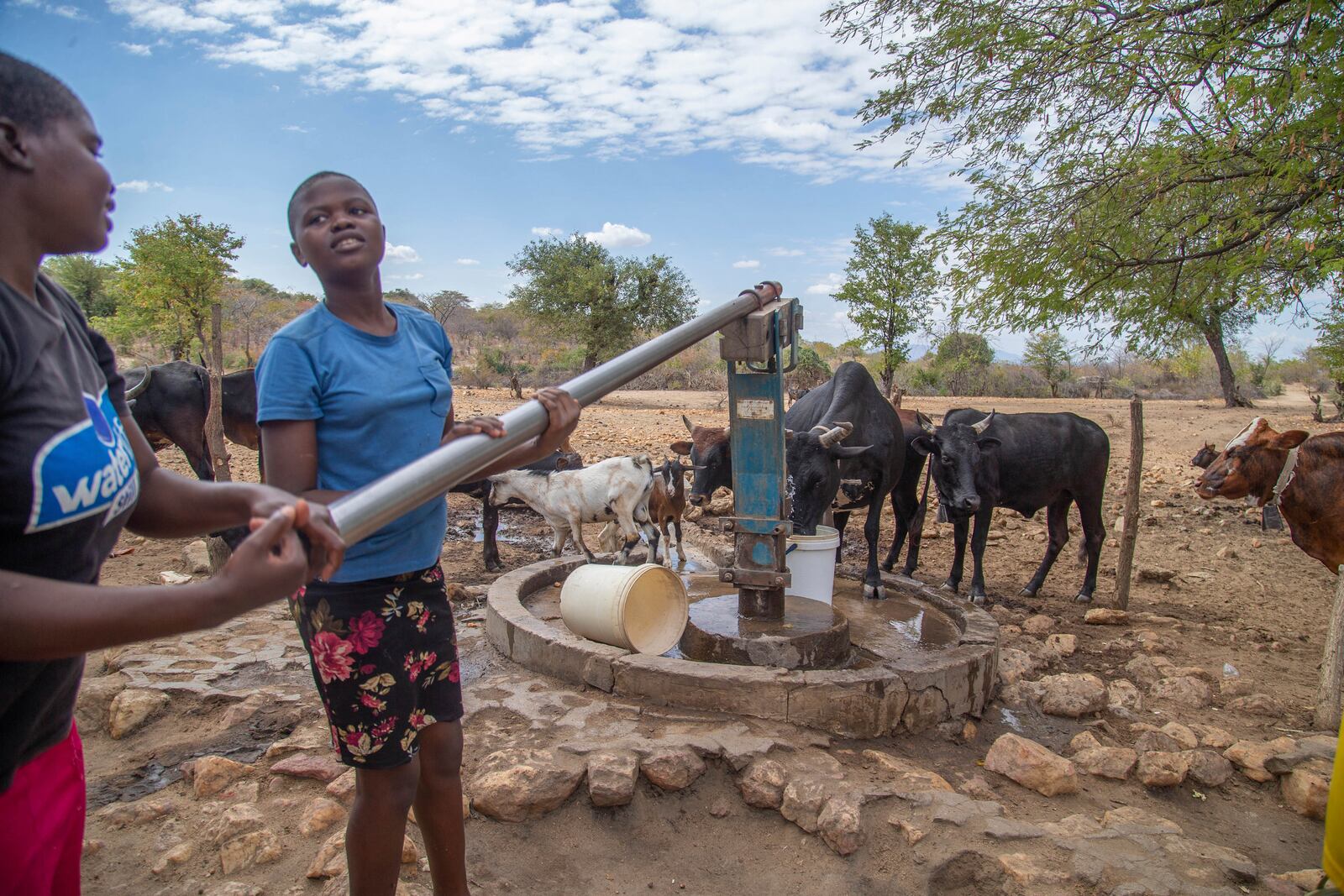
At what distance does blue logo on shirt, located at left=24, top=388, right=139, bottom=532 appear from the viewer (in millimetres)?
1237

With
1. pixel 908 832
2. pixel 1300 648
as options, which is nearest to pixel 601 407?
pixel 1300 648

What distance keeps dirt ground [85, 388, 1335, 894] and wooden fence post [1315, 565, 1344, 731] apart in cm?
14

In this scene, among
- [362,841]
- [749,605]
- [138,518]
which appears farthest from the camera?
[749,605]

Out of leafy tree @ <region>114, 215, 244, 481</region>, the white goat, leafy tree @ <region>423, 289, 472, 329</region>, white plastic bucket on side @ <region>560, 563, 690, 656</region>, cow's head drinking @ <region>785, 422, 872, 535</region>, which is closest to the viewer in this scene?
white plastic bucket on side @ <region>560, 563, 690, 656</region>

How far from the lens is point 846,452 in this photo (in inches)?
245

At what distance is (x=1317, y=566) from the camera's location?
8.22 m

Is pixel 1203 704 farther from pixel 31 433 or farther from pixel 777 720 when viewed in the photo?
pixel 31 433

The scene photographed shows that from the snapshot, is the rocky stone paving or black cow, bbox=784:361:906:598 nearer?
the rocky stone paving

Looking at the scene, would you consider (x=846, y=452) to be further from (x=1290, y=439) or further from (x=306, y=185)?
(x=306, y=185)

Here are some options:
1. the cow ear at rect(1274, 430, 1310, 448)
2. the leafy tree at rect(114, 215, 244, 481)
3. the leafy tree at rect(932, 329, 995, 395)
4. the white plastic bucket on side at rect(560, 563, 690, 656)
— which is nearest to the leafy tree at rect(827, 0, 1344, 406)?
the cow ear at rect(1274, 430, 1310, 448)

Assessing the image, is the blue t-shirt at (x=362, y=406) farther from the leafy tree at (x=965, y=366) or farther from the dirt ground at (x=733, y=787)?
the leafy tree at (x=965, y=366)

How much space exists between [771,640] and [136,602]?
140 inches

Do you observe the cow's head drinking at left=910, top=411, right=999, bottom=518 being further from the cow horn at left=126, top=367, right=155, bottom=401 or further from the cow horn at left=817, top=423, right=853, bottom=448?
the cow horn at left=126, top=367, right=155, bottom=401

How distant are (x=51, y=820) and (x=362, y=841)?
2.88ft
